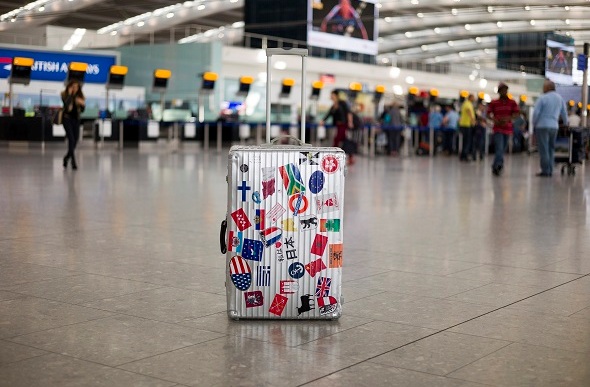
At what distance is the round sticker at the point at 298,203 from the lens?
3689 mm

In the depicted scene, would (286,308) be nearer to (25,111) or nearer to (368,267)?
(368,267)

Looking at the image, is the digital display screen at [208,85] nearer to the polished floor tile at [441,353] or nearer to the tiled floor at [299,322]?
the tiled floor at [299,322]

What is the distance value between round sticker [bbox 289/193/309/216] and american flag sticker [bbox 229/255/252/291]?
12.0 inches

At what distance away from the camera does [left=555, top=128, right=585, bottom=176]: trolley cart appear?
16.0m

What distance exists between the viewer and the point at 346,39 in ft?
106

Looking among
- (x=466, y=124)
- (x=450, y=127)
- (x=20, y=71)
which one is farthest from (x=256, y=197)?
(x=450, y=127)

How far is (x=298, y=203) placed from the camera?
3.70 metres

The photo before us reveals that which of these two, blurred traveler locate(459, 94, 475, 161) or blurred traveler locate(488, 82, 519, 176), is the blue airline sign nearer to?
blurred traveler locate(459, 94, 475, 161)

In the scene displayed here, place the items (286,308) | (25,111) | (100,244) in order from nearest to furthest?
(286,308)
(100,244)
(25,111)

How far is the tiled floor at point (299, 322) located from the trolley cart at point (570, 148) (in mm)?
7870

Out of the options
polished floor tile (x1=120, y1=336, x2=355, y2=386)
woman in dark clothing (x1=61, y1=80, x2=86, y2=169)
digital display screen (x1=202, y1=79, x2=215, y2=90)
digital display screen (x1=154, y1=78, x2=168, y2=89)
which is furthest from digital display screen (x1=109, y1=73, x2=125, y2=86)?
polished floor tile (x1=120, y1=336, x2=355, y2=386)

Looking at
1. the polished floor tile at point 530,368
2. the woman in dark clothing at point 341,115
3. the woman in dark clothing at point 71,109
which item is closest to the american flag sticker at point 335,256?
the polished floor tile at point 530,368

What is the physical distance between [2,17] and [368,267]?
4300 centimetres

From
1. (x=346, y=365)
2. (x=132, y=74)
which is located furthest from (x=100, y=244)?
(x=132, y=74)
